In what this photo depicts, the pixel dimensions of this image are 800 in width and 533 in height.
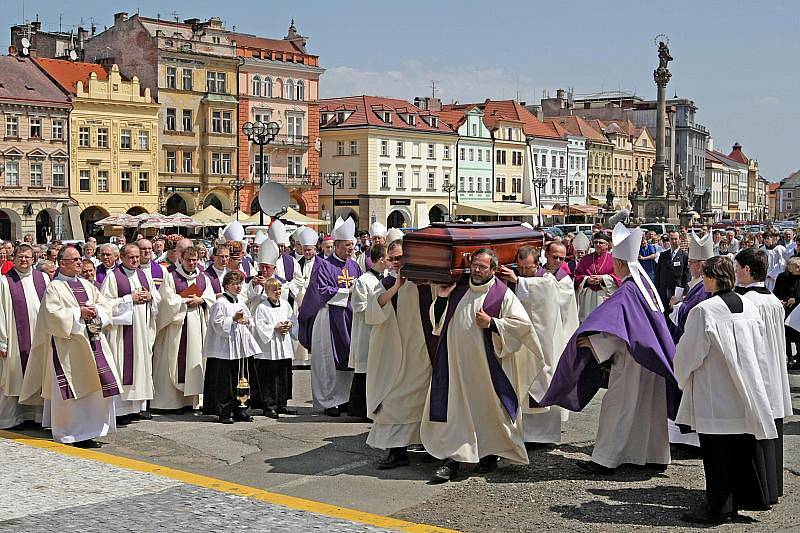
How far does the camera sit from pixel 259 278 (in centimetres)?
1140

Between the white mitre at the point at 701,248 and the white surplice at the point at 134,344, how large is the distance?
5.61 metres

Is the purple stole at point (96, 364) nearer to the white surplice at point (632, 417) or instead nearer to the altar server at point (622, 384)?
the altar server at point (622, 384)

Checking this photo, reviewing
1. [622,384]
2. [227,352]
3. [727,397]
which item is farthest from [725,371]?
[227,352]

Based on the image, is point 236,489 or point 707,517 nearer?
point 707,517

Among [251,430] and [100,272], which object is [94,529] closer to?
[251,430]

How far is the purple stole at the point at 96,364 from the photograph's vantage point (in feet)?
31.3

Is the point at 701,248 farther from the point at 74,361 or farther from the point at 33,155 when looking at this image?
the point at 33,155

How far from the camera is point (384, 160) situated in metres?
69.7

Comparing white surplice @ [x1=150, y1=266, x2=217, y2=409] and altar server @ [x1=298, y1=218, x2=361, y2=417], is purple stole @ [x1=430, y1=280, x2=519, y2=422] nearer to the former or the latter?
altar server @ [x1=298, y1=218, x2=361, y2=417]

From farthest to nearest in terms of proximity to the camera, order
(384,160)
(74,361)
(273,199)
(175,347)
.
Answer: (384,160) → (273,199) → (175,347) → (74,361)

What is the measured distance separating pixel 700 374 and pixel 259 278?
18.5 ft

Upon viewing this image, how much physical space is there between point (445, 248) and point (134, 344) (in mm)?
3929

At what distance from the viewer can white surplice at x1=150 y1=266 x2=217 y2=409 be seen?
11.4 m

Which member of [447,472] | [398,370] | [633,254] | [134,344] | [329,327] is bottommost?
[447,472]
